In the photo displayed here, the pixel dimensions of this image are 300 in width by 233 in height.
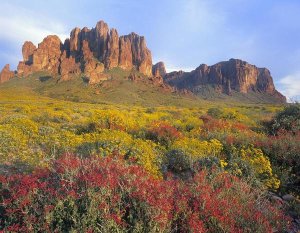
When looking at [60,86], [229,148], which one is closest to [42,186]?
[229,148]

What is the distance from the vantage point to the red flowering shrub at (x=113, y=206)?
410cm

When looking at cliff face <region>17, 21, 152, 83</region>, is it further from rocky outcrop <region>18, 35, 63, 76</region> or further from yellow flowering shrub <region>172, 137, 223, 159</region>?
yellow flowering shrub <region>172, 137, 223, 159</region>

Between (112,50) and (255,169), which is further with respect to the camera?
(112,50)

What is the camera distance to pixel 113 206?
14.1 ft

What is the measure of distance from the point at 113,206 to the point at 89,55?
185 m

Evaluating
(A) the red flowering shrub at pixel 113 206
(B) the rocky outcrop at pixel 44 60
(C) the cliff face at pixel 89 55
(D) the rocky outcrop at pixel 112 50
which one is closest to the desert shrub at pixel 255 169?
(A) the red flowering shrub at pixel 113 206

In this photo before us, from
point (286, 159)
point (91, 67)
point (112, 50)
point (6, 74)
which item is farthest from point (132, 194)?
point (6, 74)

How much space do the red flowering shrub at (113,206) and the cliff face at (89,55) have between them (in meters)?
158

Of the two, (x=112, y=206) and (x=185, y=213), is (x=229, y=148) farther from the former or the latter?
(x=112, y=206)

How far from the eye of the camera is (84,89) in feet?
419

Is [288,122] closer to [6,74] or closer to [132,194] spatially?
[132,194]

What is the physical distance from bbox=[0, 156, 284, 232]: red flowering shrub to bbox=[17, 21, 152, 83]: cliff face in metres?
158

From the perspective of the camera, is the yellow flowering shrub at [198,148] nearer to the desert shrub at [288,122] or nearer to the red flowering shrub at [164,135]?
the red flowering shrub at [164,135]

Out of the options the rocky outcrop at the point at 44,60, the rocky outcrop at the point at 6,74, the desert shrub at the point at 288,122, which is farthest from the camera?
the rocky outcrop at the point at 44,60
